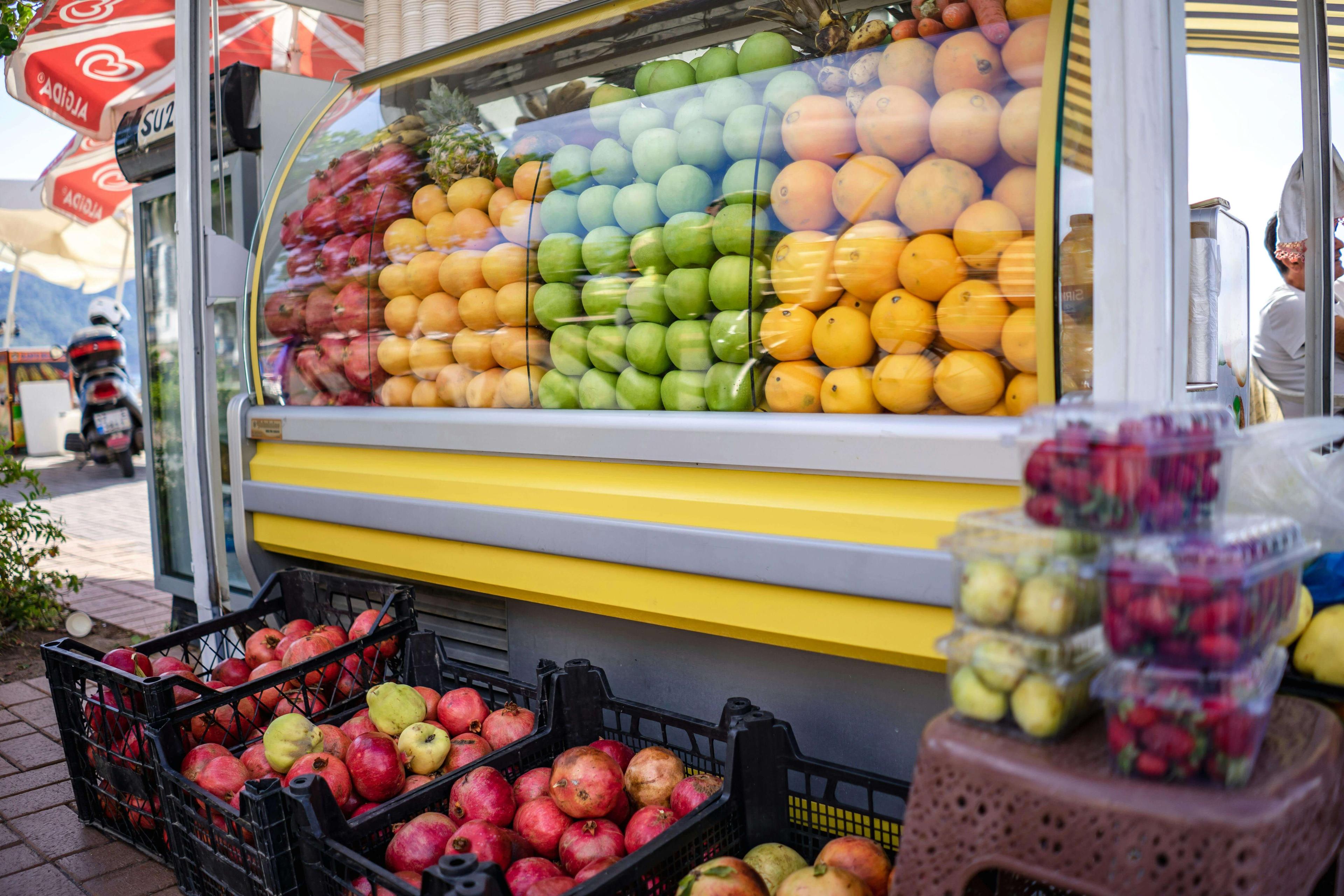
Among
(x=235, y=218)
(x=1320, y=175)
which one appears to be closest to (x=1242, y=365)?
(x=1320, y=175)

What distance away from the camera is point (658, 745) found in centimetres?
191

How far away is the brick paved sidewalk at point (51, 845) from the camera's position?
2.07 meters

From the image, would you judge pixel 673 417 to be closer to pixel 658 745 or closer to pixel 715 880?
pixel 658 745

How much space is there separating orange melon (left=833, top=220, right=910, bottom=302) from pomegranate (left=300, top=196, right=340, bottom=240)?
5.85ft

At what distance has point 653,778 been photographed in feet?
5.78

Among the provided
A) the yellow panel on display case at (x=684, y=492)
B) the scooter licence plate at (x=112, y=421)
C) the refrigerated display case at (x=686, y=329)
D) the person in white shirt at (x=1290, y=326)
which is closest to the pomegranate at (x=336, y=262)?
the refrigerated display case at (x=686, y=329)

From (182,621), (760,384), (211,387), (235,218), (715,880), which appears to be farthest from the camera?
→ (182,621)

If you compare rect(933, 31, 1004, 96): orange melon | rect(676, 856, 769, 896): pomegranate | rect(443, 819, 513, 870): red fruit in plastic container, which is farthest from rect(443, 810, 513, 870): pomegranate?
rect(933, 31, 1004, 96): orange melon

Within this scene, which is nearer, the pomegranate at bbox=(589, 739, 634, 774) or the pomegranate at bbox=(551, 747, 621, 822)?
the pomegranate at bbox=(551, 747, 621, 822)

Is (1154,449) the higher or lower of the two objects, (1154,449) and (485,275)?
the lower

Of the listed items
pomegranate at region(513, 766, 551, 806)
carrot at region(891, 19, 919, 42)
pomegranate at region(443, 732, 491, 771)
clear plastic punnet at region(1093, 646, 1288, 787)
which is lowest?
pomegranate at region(513, 766, 551, 806)

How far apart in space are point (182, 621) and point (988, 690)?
4.18 metres

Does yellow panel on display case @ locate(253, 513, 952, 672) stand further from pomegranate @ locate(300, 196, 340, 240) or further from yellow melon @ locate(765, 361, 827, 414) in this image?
pomegranate @ locate(300, 196, 340, 240)

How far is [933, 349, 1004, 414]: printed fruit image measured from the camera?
159 centimetres
